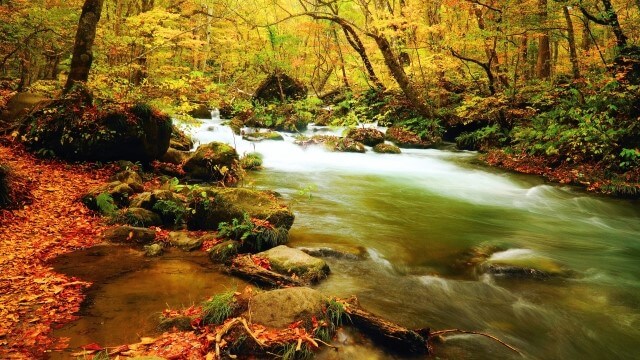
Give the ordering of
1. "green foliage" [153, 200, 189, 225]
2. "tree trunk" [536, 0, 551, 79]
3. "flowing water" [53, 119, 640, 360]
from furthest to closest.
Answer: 1. "tree trunk" [536, 0, 551, 79]
2. "green foliage" [153, 200, 189, 225]
3. "flowing water" [53, 119, 640, 360]

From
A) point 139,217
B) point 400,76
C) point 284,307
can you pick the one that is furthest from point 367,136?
point 284,307

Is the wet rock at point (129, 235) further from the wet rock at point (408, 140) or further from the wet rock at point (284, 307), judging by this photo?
the wet rock at point (408, 140)

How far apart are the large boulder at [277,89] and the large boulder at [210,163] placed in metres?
11.2

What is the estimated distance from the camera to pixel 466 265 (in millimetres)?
6273

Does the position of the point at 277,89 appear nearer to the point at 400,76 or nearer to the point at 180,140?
the point at 400,76

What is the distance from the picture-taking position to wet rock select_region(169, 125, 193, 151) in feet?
44.5

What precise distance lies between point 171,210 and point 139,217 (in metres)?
0.53

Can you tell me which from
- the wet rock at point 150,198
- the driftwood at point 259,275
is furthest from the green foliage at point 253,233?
the wet rock at point 150,198

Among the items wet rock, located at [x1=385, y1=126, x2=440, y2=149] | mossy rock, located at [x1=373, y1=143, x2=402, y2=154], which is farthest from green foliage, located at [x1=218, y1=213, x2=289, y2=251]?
wet rock, located at [x1=385, y1=126, x2=440, y2=149]

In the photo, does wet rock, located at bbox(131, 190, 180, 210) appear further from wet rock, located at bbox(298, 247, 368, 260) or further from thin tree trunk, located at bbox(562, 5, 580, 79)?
thin tree trunk, located at bbox(562, 5, 580, 79)

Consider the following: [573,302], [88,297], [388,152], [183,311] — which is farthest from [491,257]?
[388,152]

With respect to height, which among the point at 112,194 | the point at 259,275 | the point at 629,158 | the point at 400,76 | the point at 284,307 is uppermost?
the point at 400,76

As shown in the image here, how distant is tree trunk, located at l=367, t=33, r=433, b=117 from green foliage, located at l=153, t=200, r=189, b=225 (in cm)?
1179

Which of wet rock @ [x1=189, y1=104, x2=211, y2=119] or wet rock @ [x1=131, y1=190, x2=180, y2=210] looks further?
wet rock @ [x1=189, y1=104, x2=211, y2=119]
